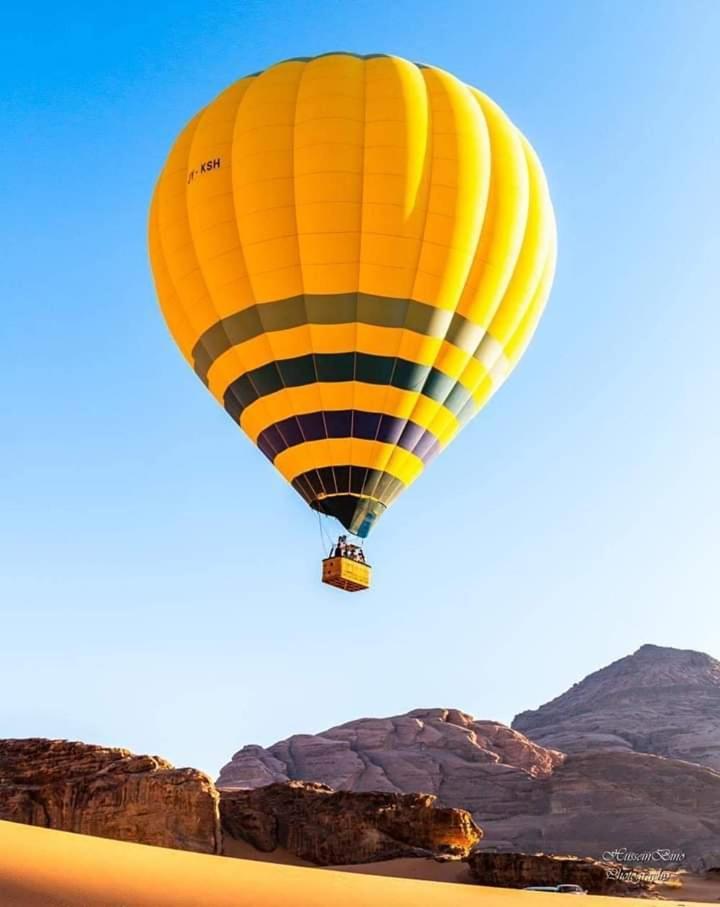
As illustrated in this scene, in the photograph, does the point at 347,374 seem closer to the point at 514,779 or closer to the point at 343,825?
the point at 343,825

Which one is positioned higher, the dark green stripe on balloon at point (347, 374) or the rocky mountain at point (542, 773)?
the dark green stripe on balloon at point (347, 374)

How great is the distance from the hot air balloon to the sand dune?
1077cm

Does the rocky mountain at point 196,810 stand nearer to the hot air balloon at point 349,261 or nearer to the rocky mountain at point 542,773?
the hot air balloon at point 349,261

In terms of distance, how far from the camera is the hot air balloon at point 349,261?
24.5 m

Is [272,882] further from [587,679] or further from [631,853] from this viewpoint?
[587,679]

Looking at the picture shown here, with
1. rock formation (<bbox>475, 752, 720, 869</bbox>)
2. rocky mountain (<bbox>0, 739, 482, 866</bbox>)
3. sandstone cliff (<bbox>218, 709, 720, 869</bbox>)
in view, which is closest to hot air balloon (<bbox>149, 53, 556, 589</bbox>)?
rocky mountain (<bbox>0, 739, 482, 866</bbox>)

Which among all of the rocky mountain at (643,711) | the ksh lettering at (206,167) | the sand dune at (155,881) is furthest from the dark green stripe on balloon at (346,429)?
the rocky mountain at (643,711)

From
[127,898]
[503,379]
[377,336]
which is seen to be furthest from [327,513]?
[127,898]

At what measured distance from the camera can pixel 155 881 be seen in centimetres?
1216

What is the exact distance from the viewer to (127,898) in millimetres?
11219

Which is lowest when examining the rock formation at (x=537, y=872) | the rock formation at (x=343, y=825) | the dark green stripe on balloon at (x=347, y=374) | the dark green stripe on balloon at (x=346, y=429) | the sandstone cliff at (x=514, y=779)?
the rock formation at (x=537, y=872)

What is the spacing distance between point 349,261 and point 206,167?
4.62 meters

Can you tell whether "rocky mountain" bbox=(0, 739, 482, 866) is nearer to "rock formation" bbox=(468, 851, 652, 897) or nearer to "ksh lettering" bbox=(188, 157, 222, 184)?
"rock formation" bbox=(468, 851, 652, 897)

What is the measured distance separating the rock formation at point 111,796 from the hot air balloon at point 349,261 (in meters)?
8.95
